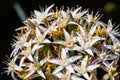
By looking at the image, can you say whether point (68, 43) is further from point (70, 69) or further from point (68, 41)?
point (70, 69)

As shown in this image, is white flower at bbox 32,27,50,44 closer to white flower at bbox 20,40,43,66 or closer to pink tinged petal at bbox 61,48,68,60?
white flower at bbox 20,40,43,66

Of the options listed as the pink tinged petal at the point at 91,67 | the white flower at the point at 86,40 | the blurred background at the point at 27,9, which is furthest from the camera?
the blurred background at the point at 27,9

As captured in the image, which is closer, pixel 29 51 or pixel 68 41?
pixel 68 41

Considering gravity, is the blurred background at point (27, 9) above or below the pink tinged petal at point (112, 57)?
above

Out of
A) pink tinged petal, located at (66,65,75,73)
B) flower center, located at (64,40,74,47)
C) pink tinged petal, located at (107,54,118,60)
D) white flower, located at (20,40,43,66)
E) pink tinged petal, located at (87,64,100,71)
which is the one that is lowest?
pink tinged petal, located at (87,64,100,71)

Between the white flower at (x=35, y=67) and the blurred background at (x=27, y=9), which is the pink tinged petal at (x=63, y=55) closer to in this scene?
the white flower at (x=35, y=67)

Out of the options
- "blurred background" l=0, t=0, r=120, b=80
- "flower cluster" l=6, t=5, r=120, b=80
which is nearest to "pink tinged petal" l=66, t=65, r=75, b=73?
"flower cluster" l=6, t=5, r=120, b=80

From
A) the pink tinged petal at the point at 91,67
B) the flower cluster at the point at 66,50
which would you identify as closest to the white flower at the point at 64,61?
the flower cluster at the point at 66,50

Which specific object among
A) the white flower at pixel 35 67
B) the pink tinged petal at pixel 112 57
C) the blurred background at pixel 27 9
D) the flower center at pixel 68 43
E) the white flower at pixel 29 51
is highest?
the blurred background at pixel 27 9

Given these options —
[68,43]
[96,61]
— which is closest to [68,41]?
[68,43]
